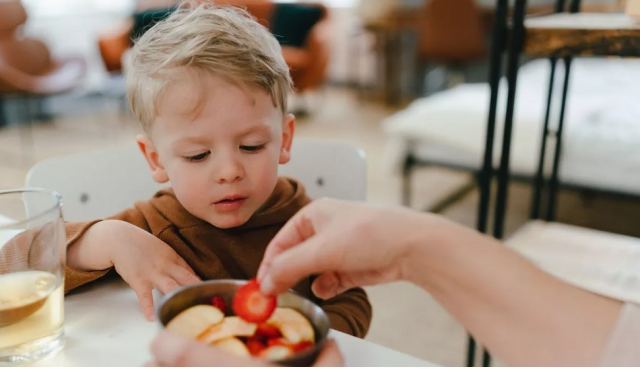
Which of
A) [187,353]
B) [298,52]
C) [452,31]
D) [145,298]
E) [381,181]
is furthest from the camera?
[298,52]

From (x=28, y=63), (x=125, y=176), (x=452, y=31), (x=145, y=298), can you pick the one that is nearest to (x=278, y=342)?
(x=145, y=298)

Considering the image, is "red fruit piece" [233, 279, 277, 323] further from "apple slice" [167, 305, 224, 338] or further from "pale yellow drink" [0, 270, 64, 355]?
"pale yellow drink" [0, 270, 64, 355]

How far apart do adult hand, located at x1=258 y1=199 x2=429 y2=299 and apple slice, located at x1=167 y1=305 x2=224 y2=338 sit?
0.05 m

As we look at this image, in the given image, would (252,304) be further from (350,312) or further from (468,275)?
(350,312)

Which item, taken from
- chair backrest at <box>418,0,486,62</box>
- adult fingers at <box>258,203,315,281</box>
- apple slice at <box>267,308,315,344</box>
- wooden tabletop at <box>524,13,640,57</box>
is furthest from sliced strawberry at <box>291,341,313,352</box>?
chair backrest at <box>418,0,486,62</box>

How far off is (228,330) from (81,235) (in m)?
0.38

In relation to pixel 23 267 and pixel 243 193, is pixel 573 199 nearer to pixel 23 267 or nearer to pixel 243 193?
pixel 243 193

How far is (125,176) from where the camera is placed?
1109 mm

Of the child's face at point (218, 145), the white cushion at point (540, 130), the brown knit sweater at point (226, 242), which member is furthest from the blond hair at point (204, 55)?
the white cushion at point (540, 130)

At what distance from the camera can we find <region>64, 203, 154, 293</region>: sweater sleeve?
742 millimetres

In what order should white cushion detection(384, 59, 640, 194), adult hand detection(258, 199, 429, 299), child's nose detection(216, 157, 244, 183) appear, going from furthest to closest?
white cushion detection(384, 59, 640, 194) → child's nose detection(216, 157, 244, 183) → adult hand detection(258, 199, 429, 299)

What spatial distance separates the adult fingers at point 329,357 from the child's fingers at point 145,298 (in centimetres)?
27

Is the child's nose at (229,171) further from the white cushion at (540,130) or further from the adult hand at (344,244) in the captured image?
the white cushion at (540,130)

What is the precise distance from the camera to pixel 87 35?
5.56 metres
